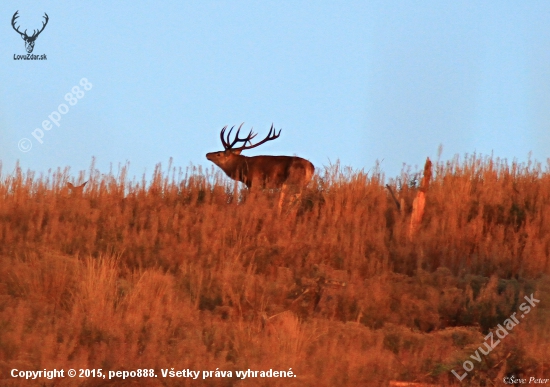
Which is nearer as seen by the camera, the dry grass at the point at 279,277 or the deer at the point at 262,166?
the dry grass at the point at 279,277

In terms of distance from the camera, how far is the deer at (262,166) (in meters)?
13.9

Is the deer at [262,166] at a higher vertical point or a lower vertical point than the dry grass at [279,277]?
higher

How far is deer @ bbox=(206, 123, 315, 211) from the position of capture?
13938mm

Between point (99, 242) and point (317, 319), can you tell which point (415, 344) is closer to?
point (317, 319)

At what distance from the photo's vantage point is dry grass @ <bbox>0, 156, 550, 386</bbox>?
6.70 m

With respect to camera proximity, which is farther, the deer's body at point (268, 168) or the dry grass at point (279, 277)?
the deer's body at point (268, 168)

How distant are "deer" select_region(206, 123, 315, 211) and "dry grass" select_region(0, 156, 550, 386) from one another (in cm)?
87

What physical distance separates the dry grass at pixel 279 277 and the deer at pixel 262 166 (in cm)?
87

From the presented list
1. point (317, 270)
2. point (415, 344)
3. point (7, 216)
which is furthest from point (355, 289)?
point (7, 216)

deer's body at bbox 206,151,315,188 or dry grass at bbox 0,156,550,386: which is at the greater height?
deer's body at bbox 206,151,315,188

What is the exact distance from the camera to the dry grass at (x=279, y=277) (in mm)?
6695

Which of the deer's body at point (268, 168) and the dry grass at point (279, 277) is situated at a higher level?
the deer's body at point (268, 168)

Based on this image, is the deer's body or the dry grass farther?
the deer's body

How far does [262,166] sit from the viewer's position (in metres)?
15.1
